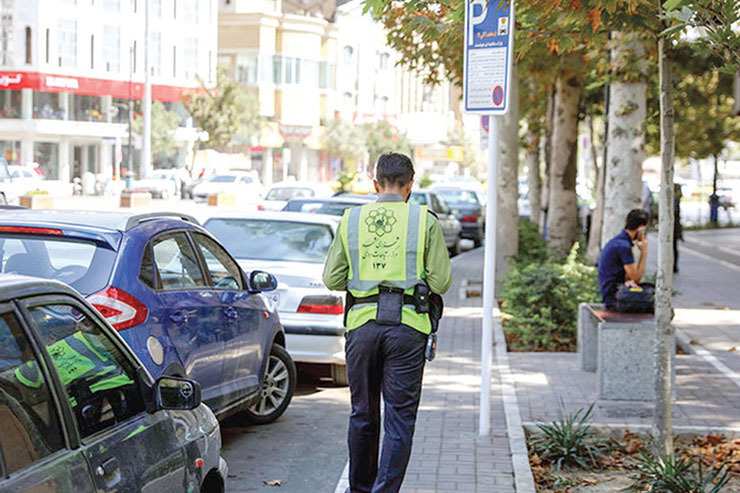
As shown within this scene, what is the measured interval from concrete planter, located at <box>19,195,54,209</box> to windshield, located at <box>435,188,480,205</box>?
12067 mm

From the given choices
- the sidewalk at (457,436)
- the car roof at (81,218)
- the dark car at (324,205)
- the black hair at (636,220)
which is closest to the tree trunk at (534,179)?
the dark car at (324,205)

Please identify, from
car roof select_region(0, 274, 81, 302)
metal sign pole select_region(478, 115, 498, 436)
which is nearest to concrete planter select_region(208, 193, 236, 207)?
metal sign pole select_region(478, 115, 498, 436)

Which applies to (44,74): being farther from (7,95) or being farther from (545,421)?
(545,421)

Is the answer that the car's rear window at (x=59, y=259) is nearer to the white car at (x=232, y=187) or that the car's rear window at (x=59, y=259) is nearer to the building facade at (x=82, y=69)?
the building facade at (x=82, y=69)

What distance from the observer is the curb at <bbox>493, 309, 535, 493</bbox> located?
264 inches

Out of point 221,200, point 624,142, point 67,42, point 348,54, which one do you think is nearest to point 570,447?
point 624,142

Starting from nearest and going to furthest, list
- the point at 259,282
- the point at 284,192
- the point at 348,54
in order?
the point at 259,282 < the point at 284,192 < the point at 348,54

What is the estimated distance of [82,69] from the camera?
45.6 metres

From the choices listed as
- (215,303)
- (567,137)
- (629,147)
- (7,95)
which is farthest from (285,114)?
(215,303)

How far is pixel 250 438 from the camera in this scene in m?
8.23

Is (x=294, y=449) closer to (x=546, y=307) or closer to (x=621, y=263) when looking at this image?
(x=621, y=263)

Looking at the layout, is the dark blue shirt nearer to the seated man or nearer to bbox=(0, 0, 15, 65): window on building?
the seated man

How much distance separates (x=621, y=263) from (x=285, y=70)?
6879 cm

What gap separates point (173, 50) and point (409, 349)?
5115 cm
